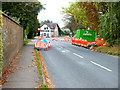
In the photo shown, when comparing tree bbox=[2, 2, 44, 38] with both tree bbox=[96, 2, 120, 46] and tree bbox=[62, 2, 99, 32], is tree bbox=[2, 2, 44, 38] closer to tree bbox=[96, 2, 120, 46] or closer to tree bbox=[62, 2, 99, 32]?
tree bbox=[62, 2, 99, 32]

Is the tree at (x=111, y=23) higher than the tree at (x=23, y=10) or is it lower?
lower

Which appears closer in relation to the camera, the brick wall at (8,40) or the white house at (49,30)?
the brick wall at (8,40)

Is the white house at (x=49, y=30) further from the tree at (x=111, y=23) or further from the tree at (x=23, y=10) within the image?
the tree at (x=111, y=23)

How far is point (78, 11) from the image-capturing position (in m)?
21.2

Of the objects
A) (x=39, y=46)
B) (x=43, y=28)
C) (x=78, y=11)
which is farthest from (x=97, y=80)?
(x=43, y=28)

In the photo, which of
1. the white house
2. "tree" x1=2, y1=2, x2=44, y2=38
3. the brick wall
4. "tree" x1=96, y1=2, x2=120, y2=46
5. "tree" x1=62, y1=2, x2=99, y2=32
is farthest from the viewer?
the white house

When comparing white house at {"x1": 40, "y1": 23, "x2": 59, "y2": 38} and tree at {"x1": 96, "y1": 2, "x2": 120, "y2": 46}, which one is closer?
tree at {"x1": 96, "y1": 2, "x2": 120, "y2": 46}

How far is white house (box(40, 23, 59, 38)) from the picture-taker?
303 ft

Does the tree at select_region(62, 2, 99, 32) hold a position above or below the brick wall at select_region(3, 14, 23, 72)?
above

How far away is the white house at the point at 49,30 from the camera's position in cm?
9250

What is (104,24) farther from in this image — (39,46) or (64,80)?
(64,80)

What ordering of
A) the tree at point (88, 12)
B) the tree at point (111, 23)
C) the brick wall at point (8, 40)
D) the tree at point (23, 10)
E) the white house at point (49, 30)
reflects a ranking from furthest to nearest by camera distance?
the white house at point (49, 30) < the tree at point (23, 10) < the tree at point (88, 12) < the tree at point (111, 23) < the brick wall at point (8, 40)

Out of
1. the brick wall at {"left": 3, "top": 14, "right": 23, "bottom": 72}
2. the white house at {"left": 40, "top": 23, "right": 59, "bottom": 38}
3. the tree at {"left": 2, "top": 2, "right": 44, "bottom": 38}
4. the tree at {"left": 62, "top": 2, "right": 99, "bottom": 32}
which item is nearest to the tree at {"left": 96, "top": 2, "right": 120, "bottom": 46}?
the tree at {"left": 62, "top": 2, "right": 99, "bottom": 32}

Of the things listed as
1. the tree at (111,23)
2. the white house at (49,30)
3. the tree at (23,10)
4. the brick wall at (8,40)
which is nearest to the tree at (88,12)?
the tree at (111,23)
